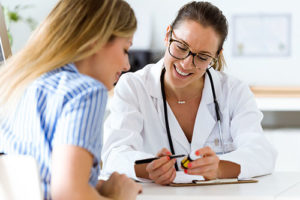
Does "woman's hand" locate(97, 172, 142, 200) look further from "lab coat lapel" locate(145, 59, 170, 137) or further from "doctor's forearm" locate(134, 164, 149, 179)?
"lab coat lapel" locate(145, 59, 170, 137)

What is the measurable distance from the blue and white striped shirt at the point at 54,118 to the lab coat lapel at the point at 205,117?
93cm

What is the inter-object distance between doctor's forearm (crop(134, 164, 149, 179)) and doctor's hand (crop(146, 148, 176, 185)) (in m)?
0.06

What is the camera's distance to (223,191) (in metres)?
1.36

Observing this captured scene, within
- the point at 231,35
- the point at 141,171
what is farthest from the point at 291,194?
the point at 231,35

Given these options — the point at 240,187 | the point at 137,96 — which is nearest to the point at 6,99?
the point at 240,187

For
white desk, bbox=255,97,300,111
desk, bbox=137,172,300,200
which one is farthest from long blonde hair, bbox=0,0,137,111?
white desk, bbox=255,97,300,111

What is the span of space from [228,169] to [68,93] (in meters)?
0.82

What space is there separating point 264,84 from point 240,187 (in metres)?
3.53

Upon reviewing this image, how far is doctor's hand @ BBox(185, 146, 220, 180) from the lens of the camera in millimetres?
1489

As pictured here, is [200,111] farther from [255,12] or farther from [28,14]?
[28,14]

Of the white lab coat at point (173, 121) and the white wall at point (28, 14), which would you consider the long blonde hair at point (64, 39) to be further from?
the white wall at point (28, 14)

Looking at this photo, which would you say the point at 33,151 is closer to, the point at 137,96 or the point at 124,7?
the point at 124,7

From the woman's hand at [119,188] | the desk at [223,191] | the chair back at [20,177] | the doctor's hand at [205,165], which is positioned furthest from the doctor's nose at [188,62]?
the chair back at [20,177]

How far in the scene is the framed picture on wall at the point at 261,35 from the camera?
15.8ft
